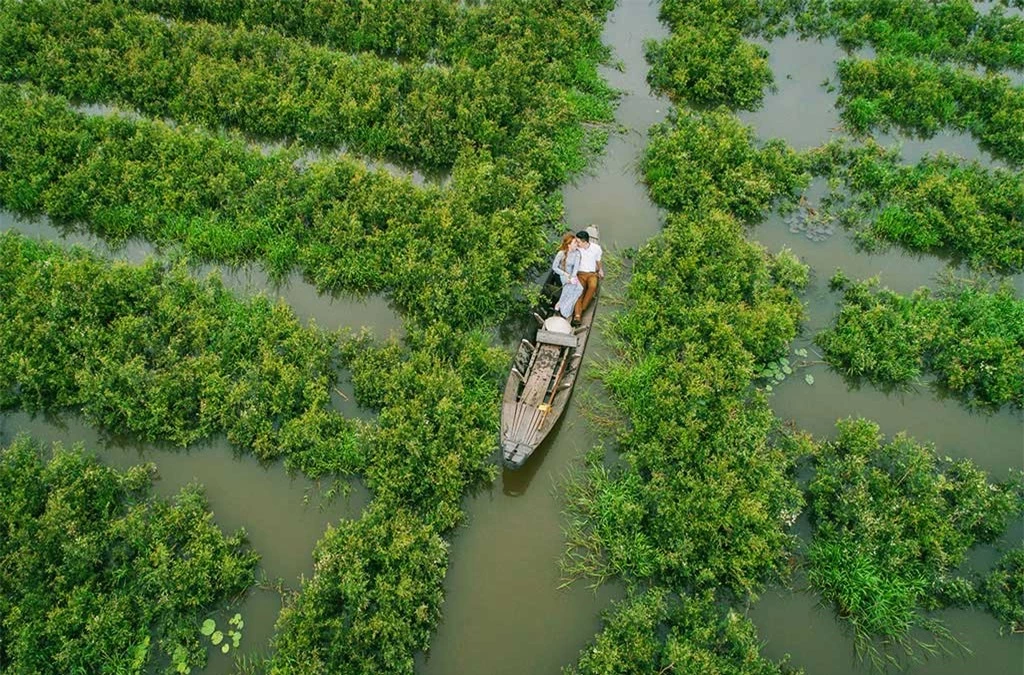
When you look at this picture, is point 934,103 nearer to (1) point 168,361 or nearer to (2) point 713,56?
(2) point 713,56

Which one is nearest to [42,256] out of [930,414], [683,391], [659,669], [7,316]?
[7,316]

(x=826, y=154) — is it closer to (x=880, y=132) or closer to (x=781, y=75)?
(x=880, y=132)

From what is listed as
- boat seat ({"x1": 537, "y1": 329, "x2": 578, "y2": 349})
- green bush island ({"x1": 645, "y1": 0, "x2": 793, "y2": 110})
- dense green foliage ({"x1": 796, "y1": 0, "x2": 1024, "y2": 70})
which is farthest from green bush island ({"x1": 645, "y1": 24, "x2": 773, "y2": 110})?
boat seat ({"x1": 537, "y1": 329, "x2": 578, "y2": 349})

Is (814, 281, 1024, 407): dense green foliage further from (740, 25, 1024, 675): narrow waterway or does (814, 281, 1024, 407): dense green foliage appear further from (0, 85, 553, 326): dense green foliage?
(0, 85, 553, 326): dense green foliage

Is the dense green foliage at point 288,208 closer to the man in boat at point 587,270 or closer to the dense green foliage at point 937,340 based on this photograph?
the man in boat at point 587,270

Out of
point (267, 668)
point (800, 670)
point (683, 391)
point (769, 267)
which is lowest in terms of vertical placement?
point (267, 668)

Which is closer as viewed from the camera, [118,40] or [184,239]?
[184,239]
